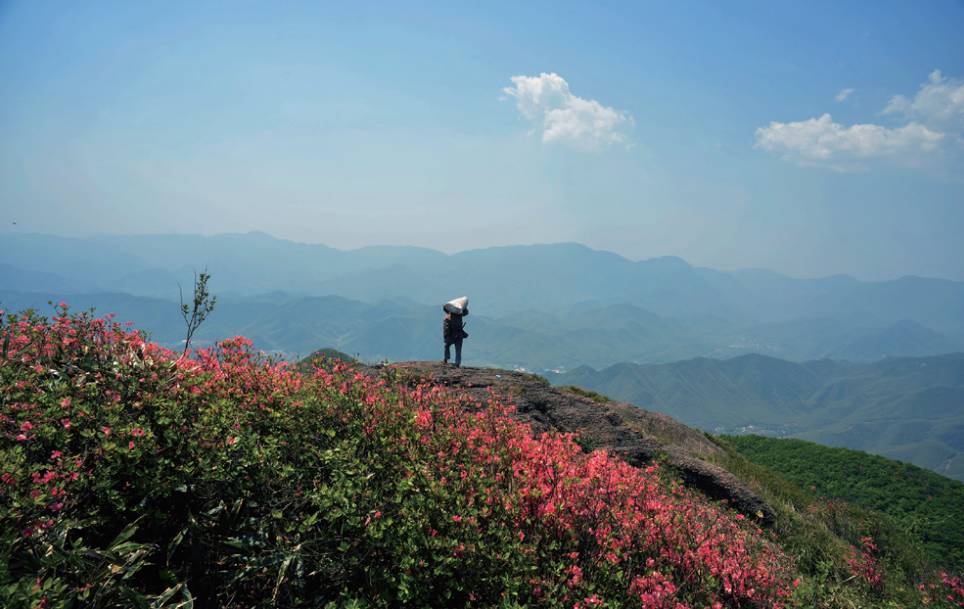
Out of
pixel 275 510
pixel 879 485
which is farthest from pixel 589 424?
pixel 879 485

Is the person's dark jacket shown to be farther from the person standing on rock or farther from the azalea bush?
the azalea bush

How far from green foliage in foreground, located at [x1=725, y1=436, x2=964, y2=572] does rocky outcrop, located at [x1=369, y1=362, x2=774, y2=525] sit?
1053 cm

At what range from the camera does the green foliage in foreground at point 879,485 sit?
18.5 meters

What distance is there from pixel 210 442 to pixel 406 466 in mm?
1837

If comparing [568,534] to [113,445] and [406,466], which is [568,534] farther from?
[113,445]

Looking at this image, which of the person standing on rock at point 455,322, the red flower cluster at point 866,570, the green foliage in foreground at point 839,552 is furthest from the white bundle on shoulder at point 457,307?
the red flower cluster at point 866,570

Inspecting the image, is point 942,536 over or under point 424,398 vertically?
under

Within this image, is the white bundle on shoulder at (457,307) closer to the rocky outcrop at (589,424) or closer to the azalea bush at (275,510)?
the rocky outcrop at (589,424)

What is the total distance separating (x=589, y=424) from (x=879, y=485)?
67.0 feet

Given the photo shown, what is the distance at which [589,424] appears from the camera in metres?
12.0

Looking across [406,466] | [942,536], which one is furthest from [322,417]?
[942,536]

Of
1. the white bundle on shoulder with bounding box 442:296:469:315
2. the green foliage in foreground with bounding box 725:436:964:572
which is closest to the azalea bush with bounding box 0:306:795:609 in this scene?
the white bundle on shoulder with bounding box 442:296:469:315

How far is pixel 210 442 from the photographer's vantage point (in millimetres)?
4359

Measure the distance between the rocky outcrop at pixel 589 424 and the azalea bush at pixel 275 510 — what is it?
363 cm
